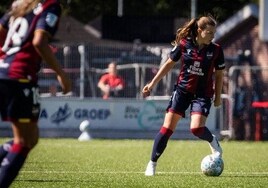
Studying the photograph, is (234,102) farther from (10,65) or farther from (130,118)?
(10,65)

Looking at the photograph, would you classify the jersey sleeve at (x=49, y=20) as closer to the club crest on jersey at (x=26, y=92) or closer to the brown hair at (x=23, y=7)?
the brown hair at (x=23, y=7)

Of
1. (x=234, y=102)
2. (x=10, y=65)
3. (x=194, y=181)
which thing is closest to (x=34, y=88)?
(x=10, y=65)

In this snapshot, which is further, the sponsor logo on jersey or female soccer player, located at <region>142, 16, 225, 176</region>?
female soccer player, located at <region>142, 16, 225, 176</region>

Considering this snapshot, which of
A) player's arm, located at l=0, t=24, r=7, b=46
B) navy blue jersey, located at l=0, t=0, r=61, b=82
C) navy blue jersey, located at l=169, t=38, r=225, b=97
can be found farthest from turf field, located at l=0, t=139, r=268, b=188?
navy blue jersey, located at l=0, t=0, r=61, b=82

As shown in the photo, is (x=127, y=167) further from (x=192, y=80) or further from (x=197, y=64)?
(x=197, y=64)

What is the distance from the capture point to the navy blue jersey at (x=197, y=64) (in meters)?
12.3

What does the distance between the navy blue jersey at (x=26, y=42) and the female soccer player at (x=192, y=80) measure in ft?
13.2

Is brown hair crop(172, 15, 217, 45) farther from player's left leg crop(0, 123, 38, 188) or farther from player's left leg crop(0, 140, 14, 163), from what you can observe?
player's left leg crop(0, 123, 38, 188)

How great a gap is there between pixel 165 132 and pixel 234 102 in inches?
550

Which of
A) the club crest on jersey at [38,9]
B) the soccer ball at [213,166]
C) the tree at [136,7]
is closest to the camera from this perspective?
the club crest on jersey at [38,9]

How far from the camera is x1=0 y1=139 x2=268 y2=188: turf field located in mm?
11008

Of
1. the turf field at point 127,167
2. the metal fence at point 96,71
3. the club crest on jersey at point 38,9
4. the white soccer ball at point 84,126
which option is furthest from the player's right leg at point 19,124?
the metal fence at point 96,71

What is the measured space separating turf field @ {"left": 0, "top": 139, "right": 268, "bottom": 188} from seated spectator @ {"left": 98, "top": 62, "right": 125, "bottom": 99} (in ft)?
11.1

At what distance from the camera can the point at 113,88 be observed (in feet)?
80.7
